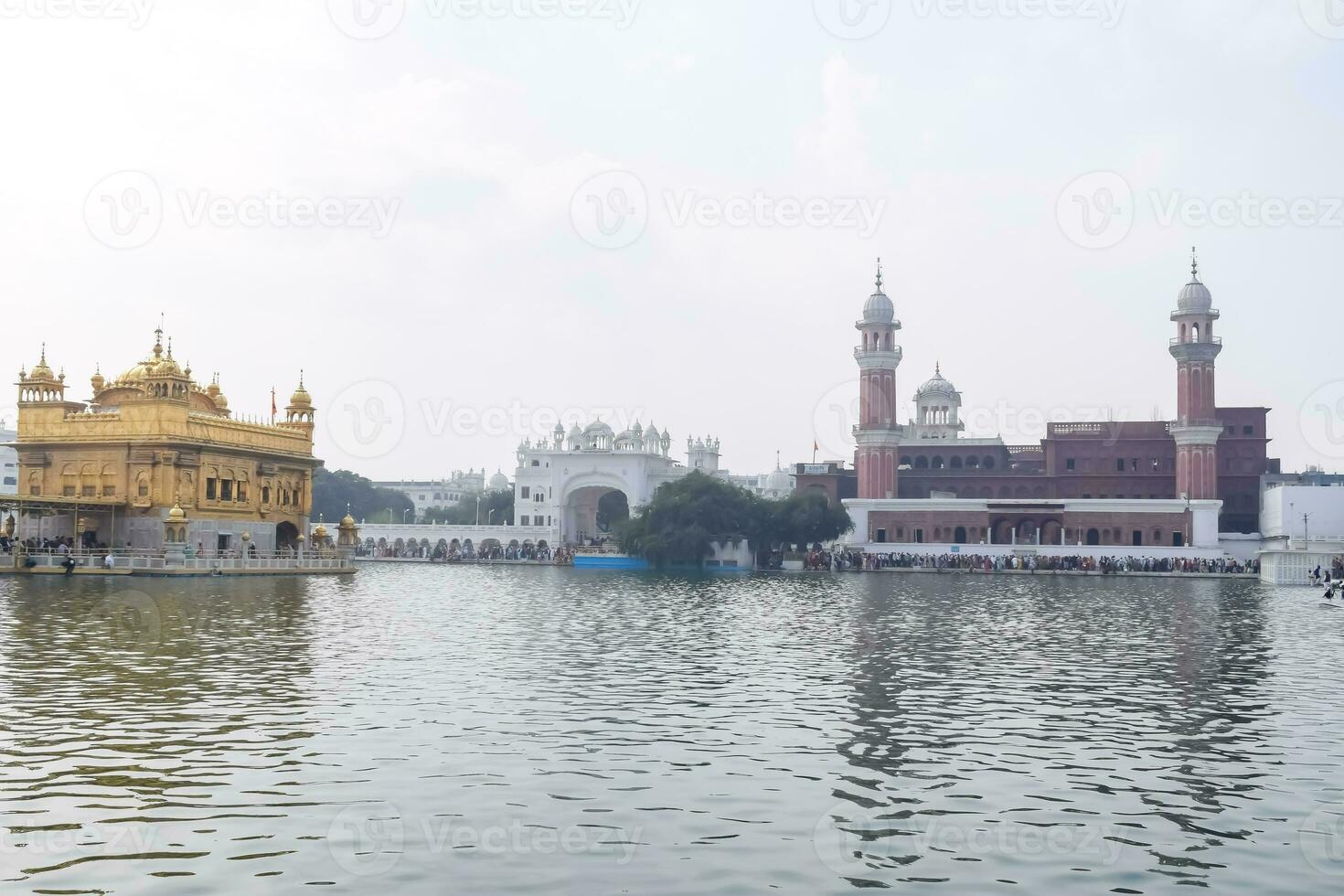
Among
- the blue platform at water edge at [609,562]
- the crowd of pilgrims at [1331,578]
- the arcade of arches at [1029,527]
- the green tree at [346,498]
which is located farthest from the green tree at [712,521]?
the green tree at [346,498]

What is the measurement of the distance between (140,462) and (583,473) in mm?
46427

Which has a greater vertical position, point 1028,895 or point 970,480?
point 970,480

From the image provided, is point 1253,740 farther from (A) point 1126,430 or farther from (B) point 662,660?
(A) point 1126,430

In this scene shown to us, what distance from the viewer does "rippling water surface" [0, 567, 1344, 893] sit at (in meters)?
9.12

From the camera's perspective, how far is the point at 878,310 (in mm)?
84688

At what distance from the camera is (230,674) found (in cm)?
1786

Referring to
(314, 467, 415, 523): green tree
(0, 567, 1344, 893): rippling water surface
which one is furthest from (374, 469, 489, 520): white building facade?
(0, 567, 1344, 893): rippling water surface

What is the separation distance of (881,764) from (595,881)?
4.54 metres

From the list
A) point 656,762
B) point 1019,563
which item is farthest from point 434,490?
point 656,762

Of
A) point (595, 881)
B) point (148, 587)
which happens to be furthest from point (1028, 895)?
point (148, 587)

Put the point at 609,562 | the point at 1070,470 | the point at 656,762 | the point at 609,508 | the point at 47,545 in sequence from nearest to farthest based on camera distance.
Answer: the point at 656,762, the point at 47,545, the point at 609,562, the point at 1070,470, the point at 609,508

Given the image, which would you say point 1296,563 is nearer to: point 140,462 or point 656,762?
point 140,462

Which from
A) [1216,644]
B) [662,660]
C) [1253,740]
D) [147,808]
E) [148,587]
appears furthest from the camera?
[148,587]

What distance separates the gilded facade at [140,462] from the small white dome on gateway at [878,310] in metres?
42.2
